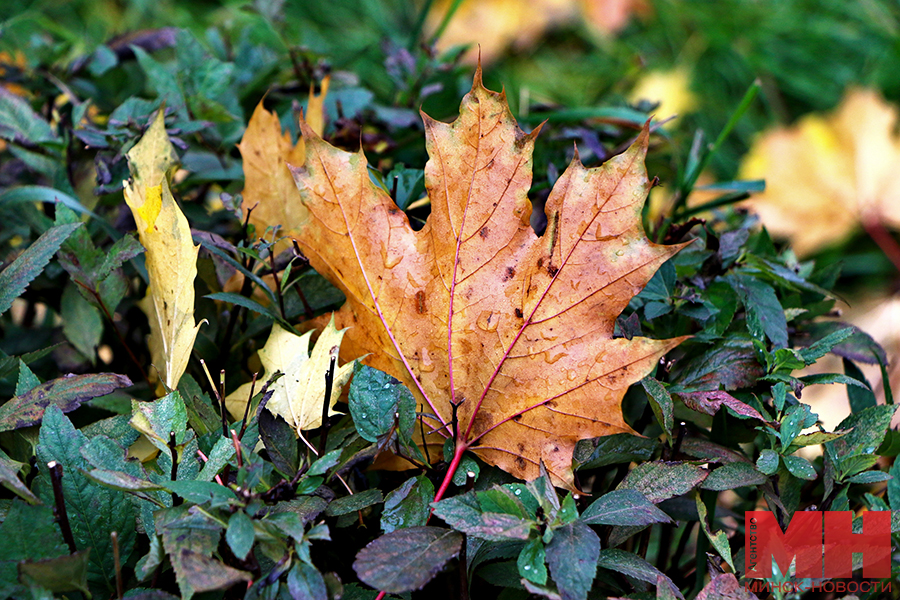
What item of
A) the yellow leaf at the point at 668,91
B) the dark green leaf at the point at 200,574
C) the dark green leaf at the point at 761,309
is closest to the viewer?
the dark green leaf at the point at 200,574

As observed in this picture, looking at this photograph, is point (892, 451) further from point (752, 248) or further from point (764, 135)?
point (764, 135)

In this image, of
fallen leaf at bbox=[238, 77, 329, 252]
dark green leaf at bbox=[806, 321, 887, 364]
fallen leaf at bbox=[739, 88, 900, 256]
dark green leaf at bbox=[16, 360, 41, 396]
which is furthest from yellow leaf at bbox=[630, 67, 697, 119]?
dark green leaf at bbox=[16, 360, 41, 396]

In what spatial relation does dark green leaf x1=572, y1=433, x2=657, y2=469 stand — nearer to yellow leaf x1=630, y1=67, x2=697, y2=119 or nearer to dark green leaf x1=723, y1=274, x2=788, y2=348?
dark green leaf x1=723, y1=274, x2=788, y2=348

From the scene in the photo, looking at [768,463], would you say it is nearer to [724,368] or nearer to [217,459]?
[724,368]

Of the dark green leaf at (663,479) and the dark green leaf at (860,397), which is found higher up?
the dark green leaf at (663,479)

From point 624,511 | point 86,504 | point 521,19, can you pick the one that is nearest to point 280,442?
point 86,504

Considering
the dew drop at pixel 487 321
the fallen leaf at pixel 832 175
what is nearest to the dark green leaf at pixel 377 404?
the dew drop at pixel 487 321

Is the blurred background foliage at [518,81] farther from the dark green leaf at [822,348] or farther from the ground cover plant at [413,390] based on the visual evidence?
the dark green leaf at [822,348]
